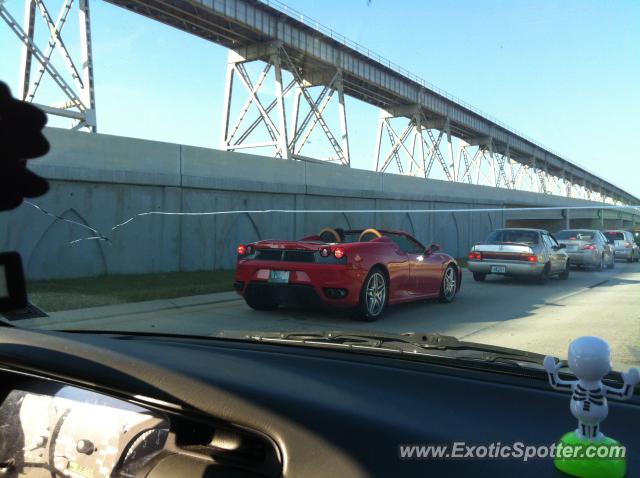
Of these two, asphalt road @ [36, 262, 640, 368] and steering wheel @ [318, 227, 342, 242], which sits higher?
steering wheel @ [318, 227, 342, 242]

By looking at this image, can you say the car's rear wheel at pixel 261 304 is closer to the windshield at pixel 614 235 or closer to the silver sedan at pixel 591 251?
the silver sedan at pixel 591 251

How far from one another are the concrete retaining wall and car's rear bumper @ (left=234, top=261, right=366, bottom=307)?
12.1 ft

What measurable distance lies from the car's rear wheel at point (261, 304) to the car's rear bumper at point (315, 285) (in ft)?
0.58

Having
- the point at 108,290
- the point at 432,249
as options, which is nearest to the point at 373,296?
the point at 432,249

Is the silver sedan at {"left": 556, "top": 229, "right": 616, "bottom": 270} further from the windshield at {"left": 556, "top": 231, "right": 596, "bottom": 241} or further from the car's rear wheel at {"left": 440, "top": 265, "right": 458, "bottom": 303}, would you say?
the car's rear wheel at {"left": 440, "top": 265, "right": 458, "bottom": 303}

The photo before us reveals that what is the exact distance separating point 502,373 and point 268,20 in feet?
115

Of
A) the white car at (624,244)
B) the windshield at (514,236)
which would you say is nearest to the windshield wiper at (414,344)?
the windshield at (514,236)

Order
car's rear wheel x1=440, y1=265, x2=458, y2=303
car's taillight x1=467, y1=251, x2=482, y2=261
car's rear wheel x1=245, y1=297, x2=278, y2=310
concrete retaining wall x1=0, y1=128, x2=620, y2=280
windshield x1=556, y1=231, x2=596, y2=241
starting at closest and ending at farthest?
1. car's rear wheel x1=245, y1=297, x2=278, y2=310
2. car's rear wheel x1=440, y1=265, x2=458, y2=303
3. concrete retaining wall x1=0, y1=128, x2=620, y2=280
4. car's taillight x1=467, y1=251, x2=482, y2=261
5. windshield x1=556, y1=231, x2=596, y2=241

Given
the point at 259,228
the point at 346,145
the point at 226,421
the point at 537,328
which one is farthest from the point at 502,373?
the point at 346,145

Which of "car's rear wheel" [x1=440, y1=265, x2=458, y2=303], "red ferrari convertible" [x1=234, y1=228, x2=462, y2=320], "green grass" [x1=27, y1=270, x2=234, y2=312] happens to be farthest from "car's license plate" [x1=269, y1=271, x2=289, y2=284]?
"car's rear wheel" [x1=440, y1=265, x2=458, y2=303]

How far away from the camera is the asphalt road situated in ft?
17.6

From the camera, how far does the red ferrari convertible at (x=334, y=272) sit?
7.23m

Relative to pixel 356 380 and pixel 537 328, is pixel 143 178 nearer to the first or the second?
pixel 537 328

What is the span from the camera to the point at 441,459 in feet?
4.29
